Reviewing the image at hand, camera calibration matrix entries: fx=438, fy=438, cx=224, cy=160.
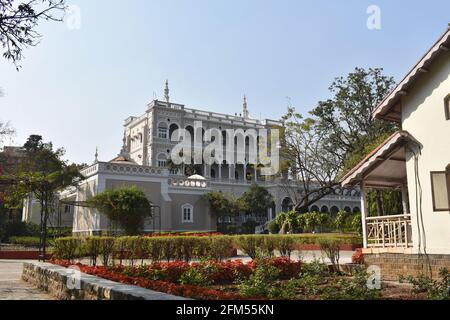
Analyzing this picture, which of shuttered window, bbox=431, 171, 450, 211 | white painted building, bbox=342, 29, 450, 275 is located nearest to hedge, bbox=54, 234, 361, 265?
white painted building, bbox=342, 29, 450, 275

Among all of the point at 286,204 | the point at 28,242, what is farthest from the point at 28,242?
the point at 286,204

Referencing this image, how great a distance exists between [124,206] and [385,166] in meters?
18.4

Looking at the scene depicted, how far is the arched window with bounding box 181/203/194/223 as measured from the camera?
36.9 metres

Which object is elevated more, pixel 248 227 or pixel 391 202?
pixel 391 202

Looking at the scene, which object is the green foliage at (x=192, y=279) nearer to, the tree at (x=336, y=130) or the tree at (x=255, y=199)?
the tree at (x=336, y=130)

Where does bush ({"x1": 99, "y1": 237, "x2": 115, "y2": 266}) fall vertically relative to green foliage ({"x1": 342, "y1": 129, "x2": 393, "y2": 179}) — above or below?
below

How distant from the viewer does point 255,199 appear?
48344 mm

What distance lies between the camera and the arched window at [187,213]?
3691 centimetres

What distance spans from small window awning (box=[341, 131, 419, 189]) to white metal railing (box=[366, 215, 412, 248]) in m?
1.21

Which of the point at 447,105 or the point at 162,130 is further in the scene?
the point at 162,130

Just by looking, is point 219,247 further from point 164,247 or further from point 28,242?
point 28,242

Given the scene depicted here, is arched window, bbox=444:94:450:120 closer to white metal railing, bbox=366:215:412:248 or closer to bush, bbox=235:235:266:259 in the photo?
white metal railing, bbox=366:215:412:248

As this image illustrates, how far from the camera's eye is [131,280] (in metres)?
7.82
